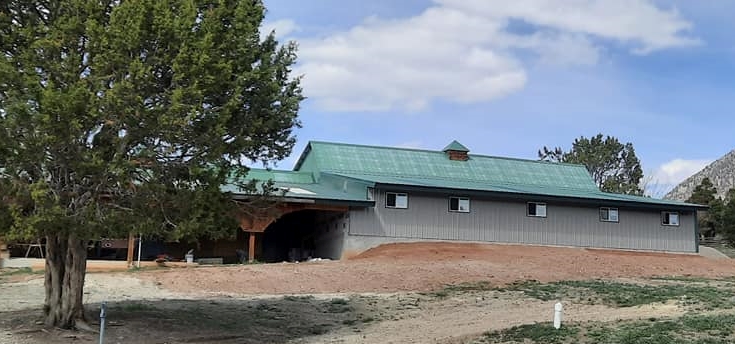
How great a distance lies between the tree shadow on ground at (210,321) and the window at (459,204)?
10793mm

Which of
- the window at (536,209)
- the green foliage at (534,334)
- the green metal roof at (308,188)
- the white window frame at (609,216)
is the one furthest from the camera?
the white window frame at (609,216)

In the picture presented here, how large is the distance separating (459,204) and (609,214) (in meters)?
6.99

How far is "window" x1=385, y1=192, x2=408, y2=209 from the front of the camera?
28766 mm

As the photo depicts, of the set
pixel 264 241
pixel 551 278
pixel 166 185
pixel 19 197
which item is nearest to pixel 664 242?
pixel 551 278

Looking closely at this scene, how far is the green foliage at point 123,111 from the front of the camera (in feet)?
36.6

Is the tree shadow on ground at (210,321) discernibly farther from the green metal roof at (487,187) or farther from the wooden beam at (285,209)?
the green metal roof at (487,187)

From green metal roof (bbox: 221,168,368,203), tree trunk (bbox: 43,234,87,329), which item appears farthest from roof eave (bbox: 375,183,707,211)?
tree trunk (bbox: 43,234,87,329)

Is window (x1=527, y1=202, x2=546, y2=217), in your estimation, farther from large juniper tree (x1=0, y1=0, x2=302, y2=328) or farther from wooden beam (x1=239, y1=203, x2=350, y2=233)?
large juniper tree (x1=0, y1=0, x2=302, y2=328)

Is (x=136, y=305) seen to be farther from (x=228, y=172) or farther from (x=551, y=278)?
(x=551, y=278)

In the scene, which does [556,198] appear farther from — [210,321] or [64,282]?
[64,282]

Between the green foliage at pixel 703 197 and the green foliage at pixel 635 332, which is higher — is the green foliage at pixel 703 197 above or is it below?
above

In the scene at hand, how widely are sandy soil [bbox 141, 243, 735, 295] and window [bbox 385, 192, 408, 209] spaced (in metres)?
1.63

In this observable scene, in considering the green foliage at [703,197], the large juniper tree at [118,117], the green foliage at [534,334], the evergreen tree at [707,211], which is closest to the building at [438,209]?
the large juniper tree at [118,117]

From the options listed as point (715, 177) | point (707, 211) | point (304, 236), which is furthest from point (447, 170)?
point (715, 177)
